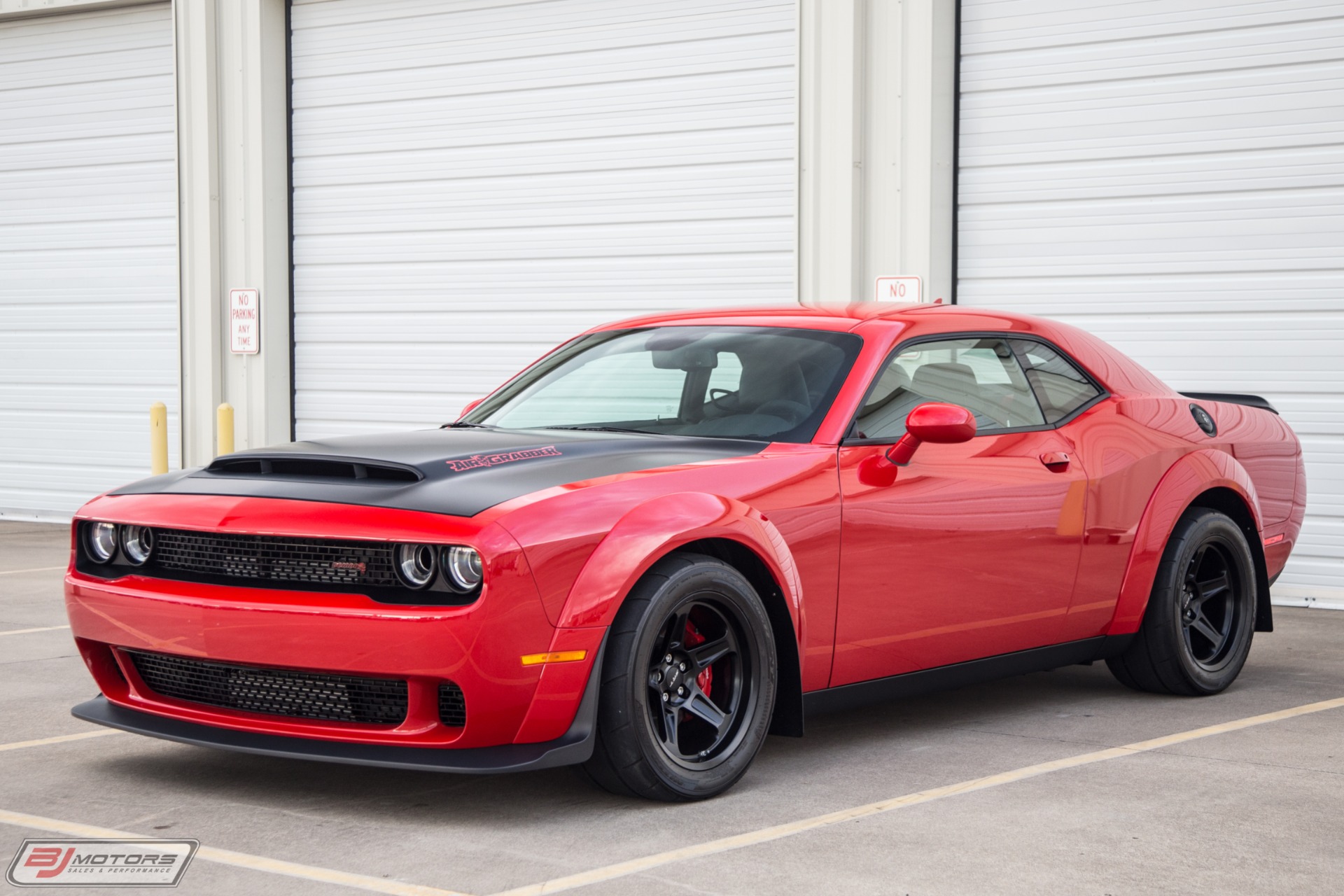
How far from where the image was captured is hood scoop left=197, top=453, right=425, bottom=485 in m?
4.01

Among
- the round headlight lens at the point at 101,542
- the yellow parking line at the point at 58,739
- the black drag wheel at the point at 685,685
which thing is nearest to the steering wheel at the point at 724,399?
the black drag wheel at the point at 685,685

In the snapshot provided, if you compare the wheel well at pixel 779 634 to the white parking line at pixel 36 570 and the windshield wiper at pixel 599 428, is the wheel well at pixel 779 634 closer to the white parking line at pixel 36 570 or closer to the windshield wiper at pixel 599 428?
the windshield wiper at pixel 599 428

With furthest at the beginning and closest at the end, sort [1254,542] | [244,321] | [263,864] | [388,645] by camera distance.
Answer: [244,321]
[1254,542]
[388,645]
[263,864]

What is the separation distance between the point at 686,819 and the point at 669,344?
181cm

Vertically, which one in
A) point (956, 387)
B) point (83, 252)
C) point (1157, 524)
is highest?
point (83, 252)

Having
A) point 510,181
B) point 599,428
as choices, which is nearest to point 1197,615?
point 599,428

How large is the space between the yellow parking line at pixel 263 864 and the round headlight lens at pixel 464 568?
0.70 m

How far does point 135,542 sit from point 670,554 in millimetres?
1460

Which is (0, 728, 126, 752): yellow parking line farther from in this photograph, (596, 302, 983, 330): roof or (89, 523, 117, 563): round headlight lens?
(596, 302, 983, 330): roof

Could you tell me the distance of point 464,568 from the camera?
3715 mm

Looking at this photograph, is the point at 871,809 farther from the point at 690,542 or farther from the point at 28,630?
the point at 28,630

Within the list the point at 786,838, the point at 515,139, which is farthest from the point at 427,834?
the point at 515,139

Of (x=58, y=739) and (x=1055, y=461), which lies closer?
(x=58, y=739)

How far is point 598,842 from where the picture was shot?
3.73 metres
